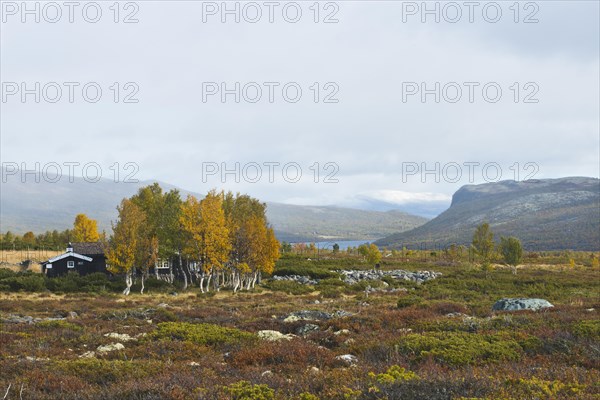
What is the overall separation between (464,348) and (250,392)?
6.76m

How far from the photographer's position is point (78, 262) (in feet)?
→ 177

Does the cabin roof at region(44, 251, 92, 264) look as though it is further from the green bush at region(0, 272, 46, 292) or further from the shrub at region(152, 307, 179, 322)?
the shrub at region(152, 307, 179, 322)

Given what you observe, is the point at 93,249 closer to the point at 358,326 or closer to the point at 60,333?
the point at 60,333

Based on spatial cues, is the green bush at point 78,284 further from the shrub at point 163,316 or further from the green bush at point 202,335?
the green bush at point 202,335

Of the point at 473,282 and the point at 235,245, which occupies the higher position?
the point at 235,245

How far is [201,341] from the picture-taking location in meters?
15.7

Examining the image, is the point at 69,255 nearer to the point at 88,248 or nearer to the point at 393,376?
the point at 88,248

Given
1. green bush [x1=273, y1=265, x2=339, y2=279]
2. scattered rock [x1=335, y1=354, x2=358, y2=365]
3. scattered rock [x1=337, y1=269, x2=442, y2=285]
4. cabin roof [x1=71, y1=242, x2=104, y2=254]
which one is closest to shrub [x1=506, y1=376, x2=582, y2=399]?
scattered rock [x1=335, y1=354, x2=358, y2=365]

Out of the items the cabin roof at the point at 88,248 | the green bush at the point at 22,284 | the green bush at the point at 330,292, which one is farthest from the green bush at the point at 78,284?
the green bush at the point at 330,292

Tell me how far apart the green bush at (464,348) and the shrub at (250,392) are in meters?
5.31

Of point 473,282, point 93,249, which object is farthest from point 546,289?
point 93,249

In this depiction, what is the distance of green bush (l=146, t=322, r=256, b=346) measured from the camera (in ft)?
51.8

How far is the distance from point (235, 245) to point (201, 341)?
33.8 metres

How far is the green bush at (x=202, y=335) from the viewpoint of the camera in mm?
15797
